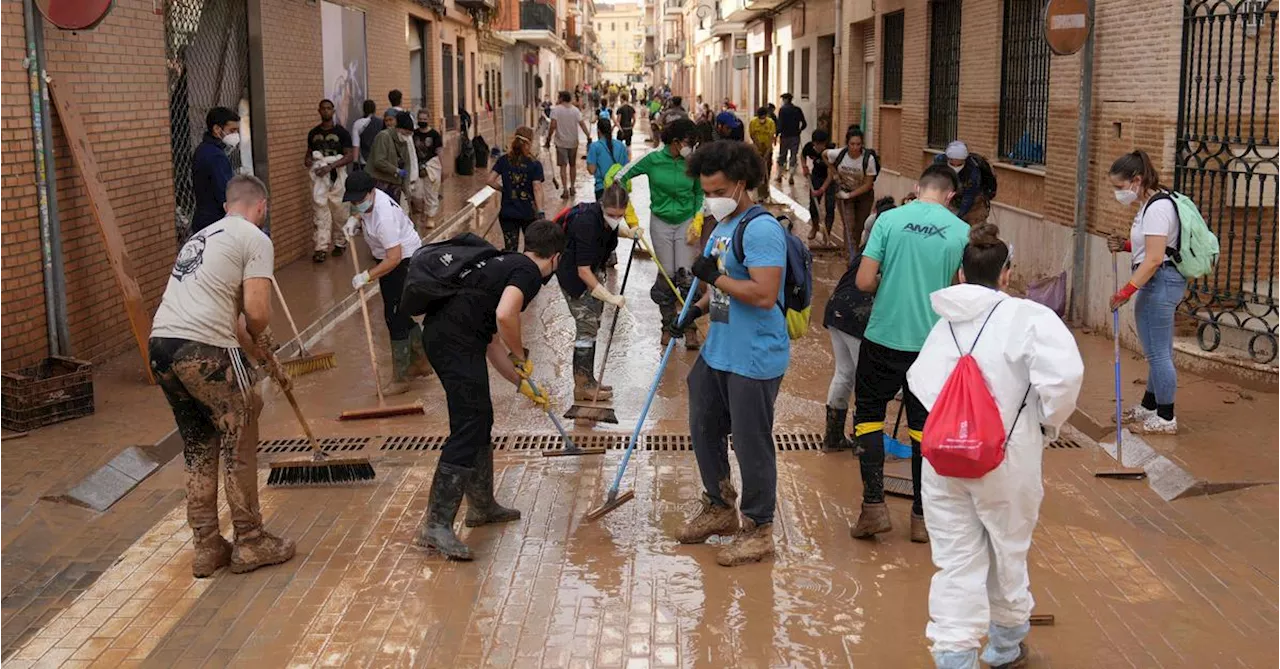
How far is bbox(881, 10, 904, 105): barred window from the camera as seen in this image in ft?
64.0

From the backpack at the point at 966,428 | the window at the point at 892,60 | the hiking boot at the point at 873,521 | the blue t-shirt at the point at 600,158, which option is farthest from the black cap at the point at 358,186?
the window at the point at 892,60

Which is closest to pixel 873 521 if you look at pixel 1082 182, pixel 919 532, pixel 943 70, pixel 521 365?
pixel 919 532

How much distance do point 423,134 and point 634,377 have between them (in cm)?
932

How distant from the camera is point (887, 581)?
540cm

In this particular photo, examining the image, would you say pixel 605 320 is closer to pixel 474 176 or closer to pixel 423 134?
pixel 423 134

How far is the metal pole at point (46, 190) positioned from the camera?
27.4 ft

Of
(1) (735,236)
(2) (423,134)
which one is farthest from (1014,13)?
(1) (735,236)

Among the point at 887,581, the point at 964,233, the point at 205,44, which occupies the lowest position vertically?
the point at 887,581

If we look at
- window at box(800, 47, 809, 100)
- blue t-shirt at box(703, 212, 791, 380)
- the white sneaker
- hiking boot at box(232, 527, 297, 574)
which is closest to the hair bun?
blue t-shirt at box(703, 212, 791, 380)

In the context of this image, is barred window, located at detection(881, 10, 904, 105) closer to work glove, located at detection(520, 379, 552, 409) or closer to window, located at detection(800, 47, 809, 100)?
window, located at detection(800, 47, 809, 100)

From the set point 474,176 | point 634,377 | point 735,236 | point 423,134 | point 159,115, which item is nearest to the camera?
point 735,236

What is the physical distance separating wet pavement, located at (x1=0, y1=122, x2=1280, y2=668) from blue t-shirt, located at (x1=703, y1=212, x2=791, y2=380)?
865mm

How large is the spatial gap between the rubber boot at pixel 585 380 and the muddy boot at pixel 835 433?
177 centimetres

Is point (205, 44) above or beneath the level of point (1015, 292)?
above
